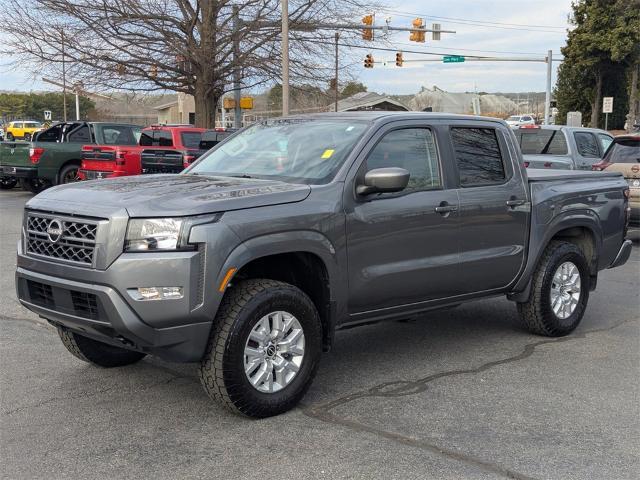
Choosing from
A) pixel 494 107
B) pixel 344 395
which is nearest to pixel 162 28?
pixel 344 395

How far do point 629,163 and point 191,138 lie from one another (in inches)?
377

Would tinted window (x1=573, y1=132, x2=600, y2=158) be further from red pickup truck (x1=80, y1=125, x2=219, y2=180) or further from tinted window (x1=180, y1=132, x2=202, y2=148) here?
tinted window (x1=180, y1=132, x2=202, y2=148)

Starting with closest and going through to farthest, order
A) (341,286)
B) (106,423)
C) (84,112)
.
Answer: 1. (106,423)
2. (341,286)
3. (84,112)

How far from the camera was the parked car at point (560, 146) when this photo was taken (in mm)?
13656

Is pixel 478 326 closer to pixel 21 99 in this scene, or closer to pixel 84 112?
pixel 84 112

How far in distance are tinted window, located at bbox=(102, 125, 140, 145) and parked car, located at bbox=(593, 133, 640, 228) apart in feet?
36.3

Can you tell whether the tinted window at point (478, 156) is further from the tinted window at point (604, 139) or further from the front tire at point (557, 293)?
the tinted window at point (604, 139)

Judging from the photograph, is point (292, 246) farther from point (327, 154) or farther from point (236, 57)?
point (236, 57)

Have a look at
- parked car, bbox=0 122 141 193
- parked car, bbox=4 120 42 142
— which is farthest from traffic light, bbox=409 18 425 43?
parked car, bbox=4 120 42 142

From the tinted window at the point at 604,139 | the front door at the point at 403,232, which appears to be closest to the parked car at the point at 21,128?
the tinted window at the point at 604,139

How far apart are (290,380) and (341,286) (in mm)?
688

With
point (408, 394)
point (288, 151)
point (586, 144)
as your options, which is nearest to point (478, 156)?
point (288, 151)

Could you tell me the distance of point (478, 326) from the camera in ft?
22.5

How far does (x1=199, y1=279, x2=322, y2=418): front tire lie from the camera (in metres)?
4.20
